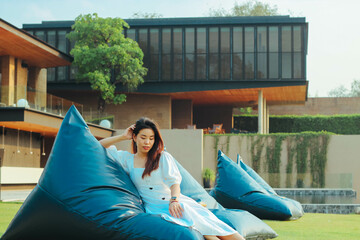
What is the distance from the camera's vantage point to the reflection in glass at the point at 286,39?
87.6 ft

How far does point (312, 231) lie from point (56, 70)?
23899 mm

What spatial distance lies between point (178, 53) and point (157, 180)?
24.1 metres

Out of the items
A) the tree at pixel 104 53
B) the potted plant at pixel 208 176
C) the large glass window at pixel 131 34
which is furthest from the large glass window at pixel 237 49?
the potted plant at pixel 208 176

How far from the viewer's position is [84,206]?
3527 millimetres

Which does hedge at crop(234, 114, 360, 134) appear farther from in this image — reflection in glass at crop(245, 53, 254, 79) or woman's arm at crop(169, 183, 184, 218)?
woman's arm at crop(169, 183, 184, 218)

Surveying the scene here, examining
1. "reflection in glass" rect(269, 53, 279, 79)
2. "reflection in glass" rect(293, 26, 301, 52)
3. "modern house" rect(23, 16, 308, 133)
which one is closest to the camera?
"reflection in glass" rect(293, 26, 301, 52)

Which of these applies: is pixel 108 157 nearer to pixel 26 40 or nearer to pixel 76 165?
pixel 76 165

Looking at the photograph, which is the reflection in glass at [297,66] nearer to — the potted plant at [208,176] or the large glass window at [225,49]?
the large glass window at [225,49]

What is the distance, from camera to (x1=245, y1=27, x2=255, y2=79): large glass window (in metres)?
27.1

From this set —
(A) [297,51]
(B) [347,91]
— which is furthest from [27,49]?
(B) [347,91]

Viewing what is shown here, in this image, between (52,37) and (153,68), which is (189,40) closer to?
(153,68)

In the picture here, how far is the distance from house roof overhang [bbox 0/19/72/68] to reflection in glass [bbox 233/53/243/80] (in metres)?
8.35

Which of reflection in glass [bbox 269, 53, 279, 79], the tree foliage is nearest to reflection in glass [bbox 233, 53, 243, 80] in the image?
reflection in glass [bbox 269, 53, 279, 79]

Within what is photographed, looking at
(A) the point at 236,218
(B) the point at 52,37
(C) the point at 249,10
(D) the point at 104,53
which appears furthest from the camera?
(C) the point at 249,10
